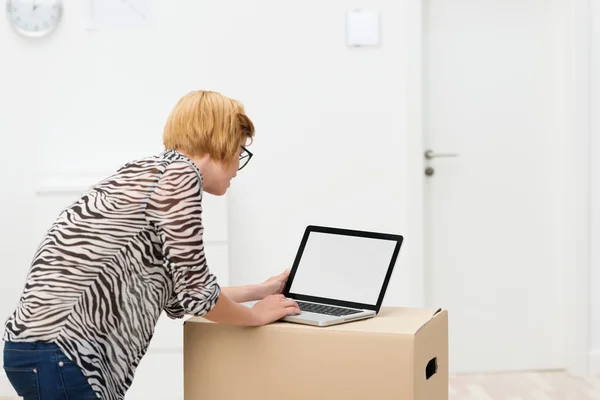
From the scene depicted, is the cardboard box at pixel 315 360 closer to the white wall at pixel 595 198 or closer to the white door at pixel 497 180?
the white door at pixel 497 180

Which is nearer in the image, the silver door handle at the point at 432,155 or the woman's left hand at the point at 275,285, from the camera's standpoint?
the woman's left hand at the point at 275,285

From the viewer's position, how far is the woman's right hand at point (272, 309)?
56.7 inches

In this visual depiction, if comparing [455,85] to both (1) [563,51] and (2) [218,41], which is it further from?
(2) [218,41]

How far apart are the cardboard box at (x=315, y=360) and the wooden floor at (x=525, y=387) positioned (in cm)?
179

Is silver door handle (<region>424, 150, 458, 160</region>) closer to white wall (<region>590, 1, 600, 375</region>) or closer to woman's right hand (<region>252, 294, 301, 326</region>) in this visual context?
white wall (<region>590, 1, 600, 375</region>)

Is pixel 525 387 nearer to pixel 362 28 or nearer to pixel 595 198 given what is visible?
pixel 595 198

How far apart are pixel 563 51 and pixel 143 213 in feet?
8.43

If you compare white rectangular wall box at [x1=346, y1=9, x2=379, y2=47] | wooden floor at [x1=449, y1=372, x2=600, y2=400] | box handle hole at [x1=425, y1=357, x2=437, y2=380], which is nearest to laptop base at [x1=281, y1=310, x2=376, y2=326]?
box handle hole at [x1=425, y1=357, x2=437, y2=380]

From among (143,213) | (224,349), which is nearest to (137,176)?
(143,213)

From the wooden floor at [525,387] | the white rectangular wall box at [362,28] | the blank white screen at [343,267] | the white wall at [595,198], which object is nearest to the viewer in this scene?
the blank white screen at [343,267]

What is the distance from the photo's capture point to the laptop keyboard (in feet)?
4.95

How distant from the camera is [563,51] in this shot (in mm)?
3436

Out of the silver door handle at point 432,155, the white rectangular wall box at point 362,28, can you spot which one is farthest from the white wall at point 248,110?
the silver door handle at point 432,155

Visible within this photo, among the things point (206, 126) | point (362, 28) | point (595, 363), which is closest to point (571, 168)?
point (595, 363)
